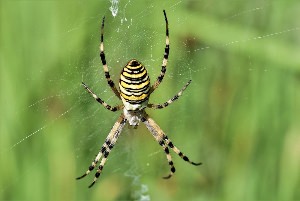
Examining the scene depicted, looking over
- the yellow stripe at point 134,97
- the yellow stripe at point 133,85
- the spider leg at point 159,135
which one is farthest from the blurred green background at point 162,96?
the yellow stripe at point 133,85

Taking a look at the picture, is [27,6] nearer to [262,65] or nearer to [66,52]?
[66,52]

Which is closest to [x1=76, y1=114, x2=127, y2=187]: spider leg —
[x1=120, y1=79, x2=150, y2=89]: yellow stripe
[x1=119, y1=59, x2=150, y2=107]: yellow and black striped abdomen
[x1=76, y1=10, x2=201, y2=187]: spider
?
[x1=76, y1=10, x2=201, y2=187]: spider

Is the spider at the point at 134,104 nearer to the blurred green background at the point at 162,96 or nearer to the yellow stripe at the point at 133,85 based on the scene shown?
the yellow stripe at the point at 133,85

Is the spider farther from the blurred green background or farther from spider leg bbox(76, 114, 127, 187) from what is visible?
the blurred green background

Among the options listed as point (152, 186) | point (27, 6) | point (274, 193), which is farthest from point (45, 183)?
point (274, 193)

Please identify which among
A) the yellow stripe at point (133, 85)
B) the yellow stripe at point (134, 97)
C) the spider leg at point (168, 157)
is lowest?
the spider leg at point (168, 157)

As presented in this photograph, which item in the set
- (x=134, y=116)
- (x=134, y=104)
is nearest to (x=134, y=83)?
(x=134, y=104)
